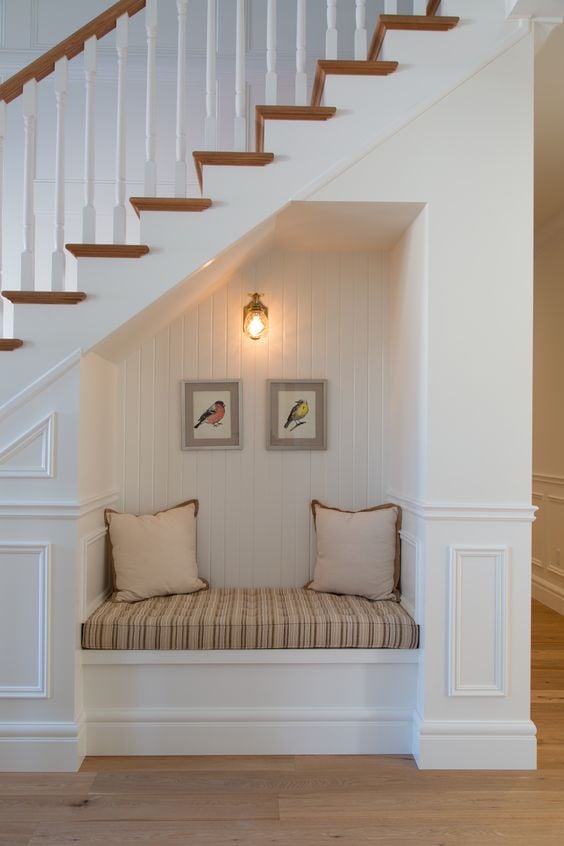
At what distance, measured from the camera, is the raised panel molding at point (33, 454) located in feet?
A: 9.12

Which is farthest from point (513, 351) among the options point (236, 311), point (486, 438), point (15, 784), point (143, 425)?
point (15, 784)

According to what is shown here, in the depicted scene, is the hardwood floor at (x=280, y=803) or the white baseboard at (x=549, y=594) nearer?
the hardwood floor at (x=280, y=803)

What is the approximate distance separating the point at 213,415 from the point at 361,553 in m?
1.04

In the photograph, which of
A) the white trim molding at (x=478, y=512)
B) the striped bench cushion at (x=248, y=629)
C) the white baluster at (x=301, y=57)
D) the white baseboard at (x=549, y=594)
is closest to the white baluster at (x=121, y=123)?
the white baluster at (x=301, y=57)

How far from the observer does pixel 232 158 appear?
9.26ft

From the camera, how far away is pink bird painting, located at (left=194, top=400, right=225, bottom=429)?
363cm

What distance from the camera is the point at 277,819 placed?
7.98ft

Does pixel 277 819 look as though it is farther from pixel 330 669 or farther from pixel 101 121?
pixel 101 121

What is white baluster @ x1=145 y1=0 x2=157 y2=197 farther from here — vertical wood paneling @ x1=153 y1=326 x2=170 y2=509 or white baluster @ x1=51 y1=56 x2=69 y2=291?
vertical wood paneling @ x1=153 y1=326 x2=170 y2=509

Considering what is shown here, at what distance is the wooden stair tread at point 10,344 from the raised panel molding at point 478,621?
1930 millimetres

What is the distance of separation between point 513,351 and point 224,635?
66.0 inches

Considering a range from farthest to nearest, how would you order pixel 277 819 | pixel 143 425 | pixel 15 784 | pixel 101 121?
pixel 101 121
pixel 143 425
pixel 15 784
pixel 277 819

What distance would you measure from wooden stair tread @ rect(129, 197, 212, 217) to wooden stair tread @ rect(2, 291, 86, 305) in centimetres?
43

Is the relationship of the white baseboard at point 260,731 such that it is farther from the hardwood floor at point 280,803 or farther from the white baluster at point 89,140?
the white baluster at point 89,140
